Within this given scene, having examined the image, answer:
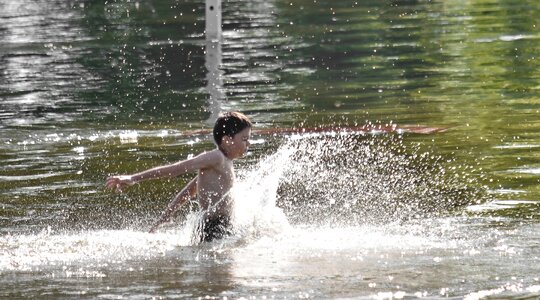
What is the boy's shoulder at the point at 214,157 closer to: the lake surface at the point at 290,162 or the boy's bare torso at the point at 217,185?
the boy's bare torso at the point at 217,185

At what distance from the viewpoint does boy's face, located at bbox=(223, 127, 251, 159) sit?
35.2 ft

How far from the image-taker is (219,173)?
35.7ft

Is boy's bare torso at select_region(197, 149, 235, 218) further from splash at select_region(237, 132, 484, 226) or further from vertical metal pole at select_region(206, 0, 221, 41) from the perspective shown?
vertical metal pole at select_region(206, 0, 221, 41)

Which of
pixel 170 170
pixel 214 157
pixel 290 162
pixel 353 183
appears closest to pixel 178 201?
pixel 214 157

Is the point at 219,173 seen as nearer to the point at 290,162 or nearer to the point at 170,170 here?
the point at 170,170

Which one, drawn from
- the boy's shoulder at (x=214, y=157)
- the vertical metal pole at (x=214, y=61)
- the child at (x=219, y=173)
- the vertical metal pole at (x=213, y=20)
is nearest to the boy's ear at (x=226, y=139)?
the child at (x=219, y=173)

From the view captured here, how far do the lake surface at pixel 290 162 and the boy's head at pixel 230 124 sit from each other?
55cm

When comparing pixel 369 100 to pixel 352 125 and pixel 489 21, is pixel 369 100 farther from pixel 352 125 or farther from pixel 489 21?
pixel 489 21

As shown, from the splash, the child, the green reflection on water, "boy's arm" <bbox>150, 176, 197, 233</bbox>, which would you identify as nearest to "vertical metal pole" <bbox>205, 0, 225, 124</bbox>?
the green reflection on water

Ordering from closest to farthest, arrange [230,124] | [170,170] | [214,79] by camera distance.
A: 1. [170,170]
2. [230,124]
3. [214,79]

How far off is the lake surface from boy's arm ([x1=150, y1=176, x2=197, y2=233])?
14 centimetres

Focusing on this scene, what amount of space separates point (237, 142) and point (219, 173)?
0.96ft

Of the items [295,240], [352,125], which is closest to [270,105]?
[352,125]

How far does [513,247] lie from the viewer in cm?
970
